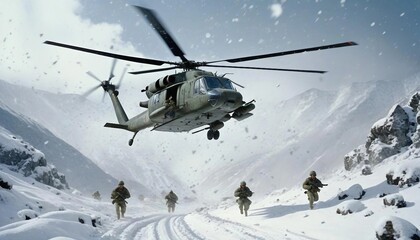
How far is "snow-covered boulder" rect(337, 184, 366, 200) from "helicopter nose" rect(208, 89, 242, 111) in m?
6.25

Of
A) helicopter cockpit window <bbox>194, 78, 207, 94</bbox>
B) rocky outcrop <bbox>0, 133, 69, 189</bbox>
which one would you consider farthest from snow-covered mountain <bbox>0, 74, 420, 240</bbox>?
rocky outcrop <bbox>0, 133, 69, 189</bbox>

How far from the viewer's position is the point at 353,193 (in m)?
14.1

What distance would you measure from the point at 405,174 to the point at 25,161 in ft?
121

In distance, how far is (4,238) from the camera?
623 cm

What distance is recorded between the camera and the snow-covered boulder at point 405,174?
13.0m

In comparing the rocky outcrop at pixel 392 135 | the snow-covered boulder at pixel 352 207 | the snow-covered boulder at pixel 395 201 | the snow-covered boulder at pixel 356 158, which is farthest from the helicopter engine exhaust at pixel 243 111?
the snow-covered boulder at pixel 356 158

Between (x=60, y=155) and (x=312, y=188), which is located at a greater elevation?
(x=60, y=155)

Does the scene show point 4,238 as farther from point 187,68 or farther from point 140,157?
point 140,157

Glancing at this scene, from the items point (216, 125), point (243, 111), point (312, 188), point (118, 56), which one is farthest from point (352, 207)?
point (118, 56)

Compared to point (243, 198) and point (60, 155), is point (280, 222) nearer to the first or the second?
point (243, 198)

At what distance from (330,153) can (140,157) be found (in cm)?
7767

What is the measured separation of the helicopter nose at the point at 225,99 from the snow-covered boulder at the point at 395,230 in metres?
5.41

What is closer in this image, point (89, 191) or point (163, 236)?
point (163, 236)

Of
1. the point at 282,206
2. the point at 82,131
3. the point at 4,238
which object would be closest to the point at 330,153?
the point at 82,131
